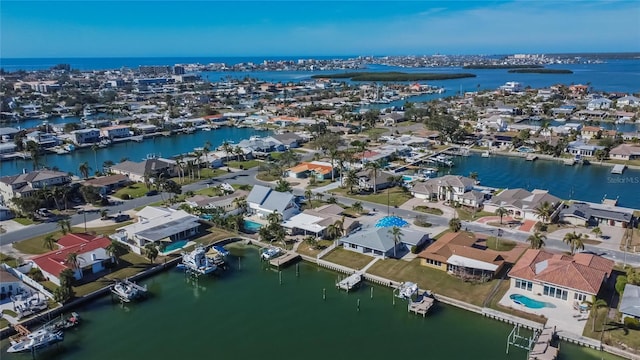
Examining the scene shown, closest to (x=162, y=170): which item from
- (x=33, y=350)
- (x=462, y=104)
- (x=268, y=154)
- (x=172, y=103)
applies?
(x=268, y=154)

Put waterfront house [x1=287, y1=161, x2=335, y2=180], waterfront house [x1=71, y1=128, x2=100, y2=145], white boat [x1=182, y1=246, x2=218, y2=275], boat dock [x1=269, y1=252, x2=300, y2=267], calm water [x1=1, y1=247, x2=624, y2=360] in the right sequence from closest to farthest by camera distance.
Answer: calm water [x1=1, y1=247, x2=624, y2=360] < white boat [x1=182, y1=246, x2=218, y2=275] < boat dock [x1=269, y1=252, x2=300, y2=267] < waterfront house [x1=287, y1=161, x2=335, y2=180] < waterfront house [x1=71, y1=128, x2=100, y2=145]

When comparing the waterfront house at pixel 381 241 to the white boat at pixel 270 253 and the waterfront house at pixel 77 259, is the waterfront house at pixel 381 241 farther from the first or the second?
the waterfront house at pixel 77 259

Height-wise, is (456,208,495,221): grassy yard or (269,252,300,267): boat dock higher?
(456,208,495,221): grassy yard

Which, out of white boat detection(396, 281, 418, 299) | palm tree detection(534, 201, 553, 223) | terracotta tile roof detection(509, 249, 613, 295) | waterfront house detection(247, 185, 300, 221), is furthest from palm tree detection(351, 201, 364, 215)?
terracotta tile roof detection(509, 249, 613, 295)

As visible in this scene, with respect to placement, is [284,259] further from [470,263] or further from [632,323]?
[632,323]

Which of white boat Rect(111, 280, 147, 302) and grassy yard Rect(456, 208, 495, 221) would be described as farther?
grassy yard Rect(456, 208, 495, 221)

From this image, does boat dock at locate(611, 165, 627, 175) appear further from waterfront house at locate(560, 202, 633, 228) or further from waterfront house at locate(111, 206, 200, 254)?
waterfront house at locate(111, 206, 200, 254)

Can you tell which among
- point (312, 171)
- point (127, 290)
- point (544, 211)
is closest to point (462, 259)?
point (544, 211)
